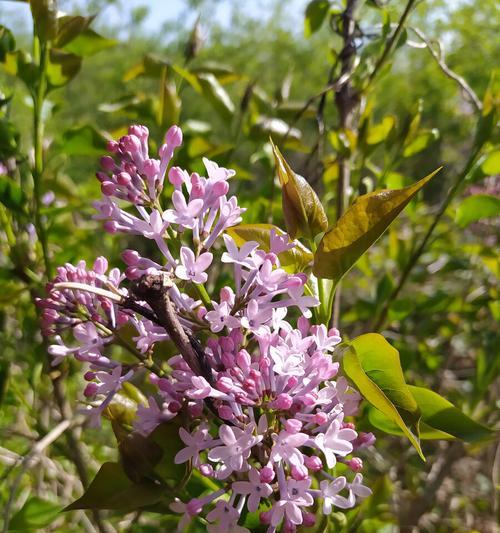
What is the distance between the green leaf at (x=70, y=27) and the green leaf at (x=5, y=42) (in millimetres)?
98

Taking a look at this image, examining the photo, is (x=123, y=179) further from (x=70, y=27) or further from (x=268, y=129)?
(x=268, y=129)

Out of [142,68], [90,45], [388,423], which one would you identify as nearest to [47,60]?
[90,45]

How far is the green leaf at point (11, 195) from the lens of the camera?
79 cm

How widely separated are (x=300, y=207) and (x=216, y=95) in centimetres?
48

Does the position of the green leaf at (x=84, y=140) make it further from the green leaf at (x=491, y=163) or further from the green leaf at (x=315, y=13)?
the green leaf at (x=491, y=163)

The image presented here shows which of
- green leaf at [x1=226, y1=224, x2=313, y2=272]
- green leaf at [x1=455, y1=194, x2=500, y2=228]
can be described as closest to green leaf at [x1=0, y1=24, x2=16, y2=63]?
green leaf at [x1=226, y1=224, x2=313, y2=272]

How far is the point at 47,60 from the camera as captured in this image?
809 mm

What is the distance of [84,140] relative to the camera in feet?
2.95

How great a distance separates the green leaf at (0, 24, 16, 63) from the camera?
849 mm

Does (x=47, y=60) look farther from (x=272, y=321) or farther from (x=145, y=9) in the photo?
(x=145, y=9)

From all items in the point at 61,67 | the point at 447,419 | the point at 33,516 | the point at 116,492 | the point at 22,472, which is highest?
the point at 61,67

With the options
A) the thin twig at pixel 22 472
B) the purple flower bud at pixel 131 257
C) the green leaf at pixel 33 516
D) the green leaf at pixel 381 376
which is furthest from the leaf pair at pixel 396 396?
the green leaf at pixel 33 516

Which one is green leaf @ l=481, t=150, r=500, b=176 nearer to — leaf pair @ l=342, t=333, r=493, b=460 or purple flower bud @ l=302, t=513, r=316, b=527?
leaf pair @ l=342, t=333, r=493, b=460

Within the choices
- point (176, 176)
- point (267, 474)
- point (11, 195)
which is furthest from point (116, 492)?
point (11, 195)
